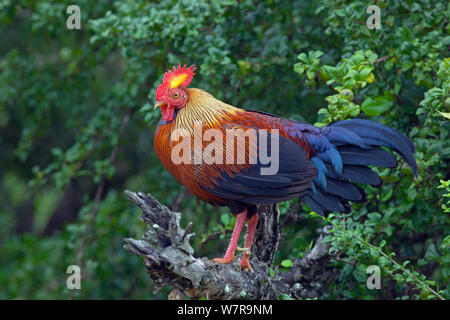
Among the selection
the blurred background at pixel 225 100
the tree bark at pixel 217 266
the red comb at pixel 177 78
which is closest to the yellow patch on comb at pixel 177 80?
the red comb at pixel 177 78

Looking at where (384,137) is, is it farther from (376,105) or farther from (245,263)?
(245,263)

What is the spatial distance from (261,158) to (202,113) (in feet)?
1.53

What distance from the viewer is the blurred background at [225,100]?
3.83 metres

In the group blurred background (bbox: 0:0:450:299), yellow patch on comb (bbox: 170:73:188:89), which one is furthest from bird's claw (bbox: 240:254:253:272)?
yellow patch on comb (bbox: 170:73:188:89)

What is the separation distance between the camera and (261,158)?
11.8 feet

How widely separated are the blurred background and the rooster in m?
0.18

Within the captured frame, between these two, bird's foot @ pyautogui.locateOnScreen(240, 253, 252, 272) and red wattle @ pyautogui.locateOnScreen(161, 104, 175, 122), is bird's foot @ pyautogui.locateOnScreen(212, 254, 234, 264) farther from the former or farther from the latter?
red wattle @ pyautogui.locateOnScreen(161, 104, 175, 122)

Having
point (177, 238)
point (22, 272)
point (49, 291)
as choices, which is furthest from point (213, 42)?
point (22, 272)

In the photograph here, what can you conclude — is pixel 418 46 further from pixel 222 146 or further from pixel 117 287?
pixel 117 287

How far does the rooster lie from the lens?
3.54m

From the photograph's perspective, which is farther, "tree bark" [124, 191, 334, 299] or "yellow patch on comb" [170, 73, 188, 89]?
"yellow patch on comb" [170, 73, 188, 89]

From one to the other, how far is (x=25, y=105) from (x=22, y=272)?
88.5 inches

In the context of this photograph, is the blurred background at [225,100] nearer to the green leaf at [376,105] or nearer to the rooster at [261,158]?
the green leaf at [376,105]

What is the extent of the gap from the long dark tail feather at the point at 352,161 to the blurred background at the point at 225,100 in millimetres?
109
